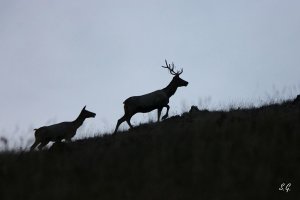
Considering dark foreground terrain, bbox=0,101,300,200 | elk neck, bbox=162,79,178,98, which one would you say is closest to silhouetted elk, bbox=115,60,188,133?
elk neck, bbox=162,79,178,98

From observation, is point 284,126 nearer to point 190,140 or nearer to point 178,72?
point 190,140

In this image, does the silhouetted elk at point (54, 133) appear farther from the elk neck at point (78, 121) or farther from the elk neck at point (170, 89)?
Answer: the elk neck at point (170, 89)

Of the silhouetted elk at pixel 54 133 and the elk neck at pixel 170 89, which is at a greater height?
the elk neck at pixel 170 89

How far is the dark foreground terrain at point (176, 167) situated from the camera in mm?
9398

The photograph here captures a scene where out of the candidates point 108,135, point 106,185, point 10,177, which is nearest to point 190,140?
point 106,185

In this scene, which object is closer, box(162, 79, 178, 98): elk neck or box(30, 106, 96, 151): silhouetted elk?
box(30, 106, 96, 151): silhouetted elk

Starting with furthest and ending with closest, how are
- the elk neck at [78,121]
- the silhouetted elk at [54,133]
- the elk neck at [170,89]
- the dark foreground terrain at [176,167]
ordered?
the elk neck at [170,89] → the elk neck at [78,121] → the silhouetted elk at [54,133] → the dark foreground terrain at [176,167]

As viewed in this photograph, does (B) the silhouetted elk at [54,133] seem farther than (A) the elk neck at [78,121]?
No

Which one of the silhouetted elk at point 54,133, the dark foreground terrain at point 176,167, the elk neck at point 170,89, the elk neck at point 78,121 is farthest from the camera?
the elk neck at point 170,89

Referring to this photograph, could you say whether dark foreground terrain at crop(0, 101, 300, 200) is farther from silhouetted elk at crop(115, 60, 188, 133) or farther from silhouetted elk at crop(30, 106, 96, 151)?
silhouetted elk at crop(115, 60, 188, 133)

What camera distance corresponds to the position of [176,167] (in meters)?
10.6

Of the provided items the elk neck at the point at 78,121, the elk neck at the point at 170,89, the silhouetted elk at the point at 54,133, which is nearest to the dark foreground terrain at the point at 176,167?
the silhouetted elk at the point at 54,133

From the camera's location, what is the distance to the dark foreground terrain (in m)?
9.40

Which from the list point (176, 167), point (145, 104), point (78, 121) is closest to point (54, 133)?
point (78, 121)
